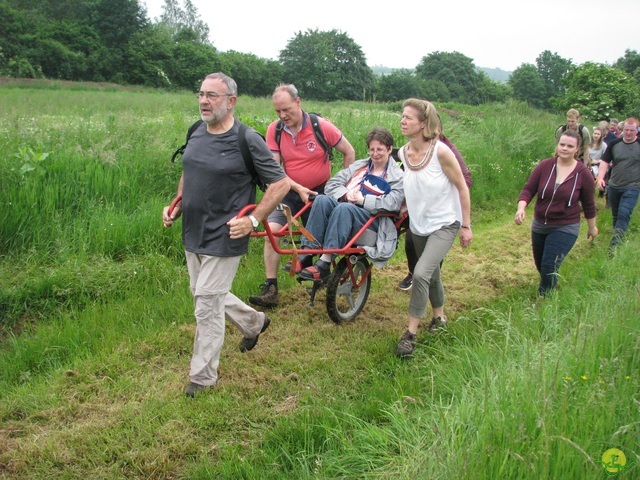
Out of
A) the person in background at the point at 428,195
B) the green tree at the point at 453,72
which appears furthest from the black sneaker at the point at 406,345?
the green tree at the point at 453,72

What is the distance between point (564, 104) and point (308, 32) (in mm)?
44344

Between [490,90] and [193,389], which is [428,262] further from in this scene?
[490,90]

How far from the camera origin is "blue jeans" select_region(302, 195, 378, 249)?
196 inches

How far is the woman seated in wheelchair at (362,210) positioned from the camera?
499cm

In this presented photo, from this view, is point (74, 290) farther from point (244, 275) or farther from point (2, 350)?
point (244, 275)

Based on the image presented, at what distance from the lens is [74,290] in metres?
5.58

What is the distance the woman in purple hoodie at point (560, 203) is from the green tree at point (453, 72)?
243 feet

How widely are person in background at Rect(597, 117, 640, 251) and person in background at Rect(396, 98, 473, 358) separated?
14.1 ft

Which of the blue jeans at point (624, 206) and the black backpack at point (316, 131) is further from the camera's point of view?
the blue jeans at point (624, 206)

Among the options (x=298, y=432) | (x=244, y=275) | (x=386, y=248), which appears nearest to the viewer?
(x=298, y=432)

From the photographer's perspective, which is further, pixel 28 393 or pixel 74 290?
pixel 74 290

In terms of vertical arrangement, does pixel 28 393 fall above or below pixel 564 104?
below

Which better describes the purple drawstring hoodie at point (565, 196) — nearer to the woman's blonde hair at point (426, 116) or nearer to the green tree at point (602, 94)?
the woman's blonde hair at point (426, 116)

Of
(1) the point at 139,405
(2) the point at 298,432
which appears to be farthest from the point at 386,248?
(1) the point at 139,405
